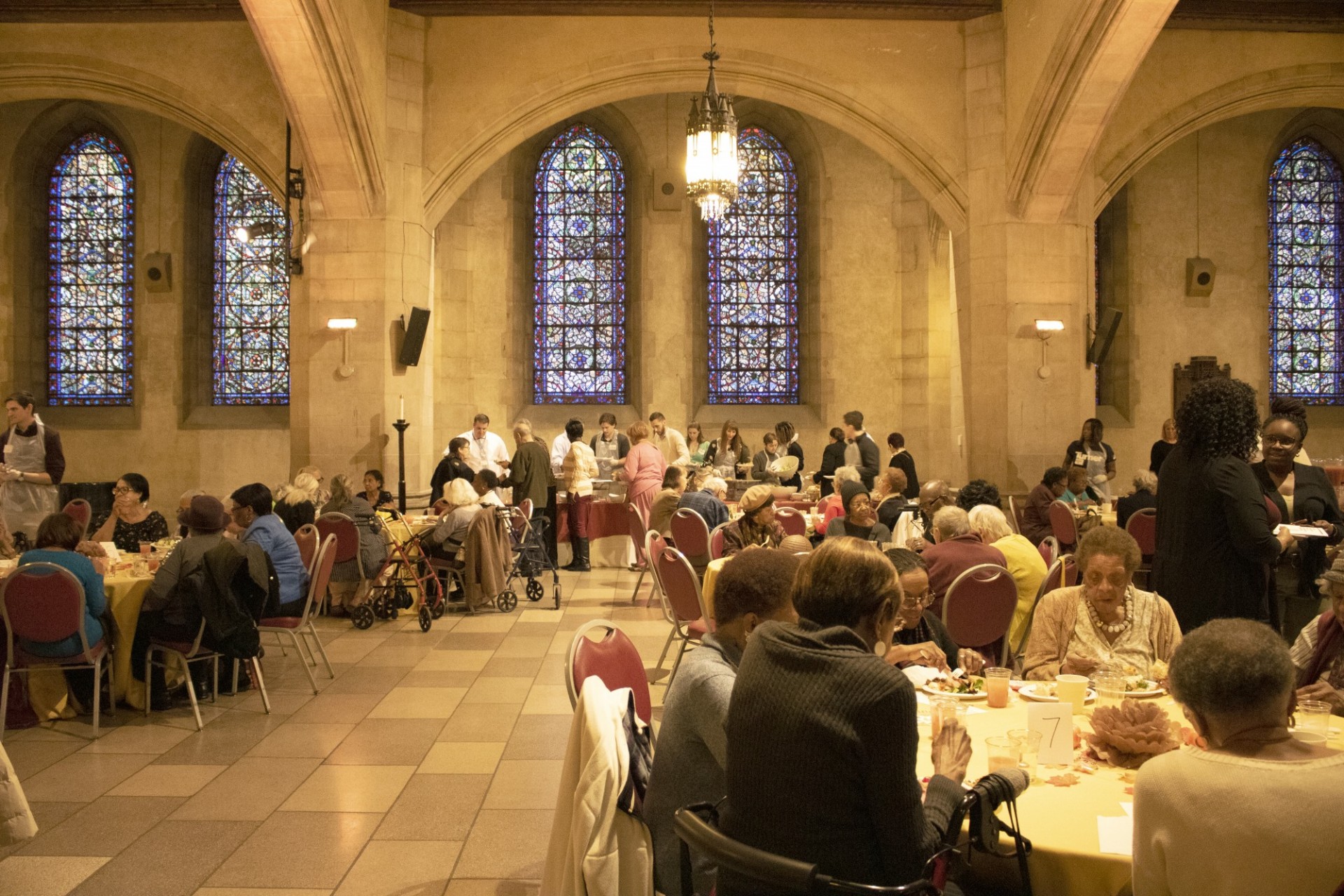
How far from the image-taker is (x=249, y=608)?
5145 millimetres

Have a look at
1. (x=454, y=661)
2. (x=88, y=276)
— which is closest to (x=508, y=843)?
(x=454, y=661)

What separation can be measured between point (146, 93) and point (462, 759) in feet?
26.8

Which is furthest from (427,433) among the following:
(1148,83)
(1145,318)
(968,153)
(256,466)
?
(1145,318)

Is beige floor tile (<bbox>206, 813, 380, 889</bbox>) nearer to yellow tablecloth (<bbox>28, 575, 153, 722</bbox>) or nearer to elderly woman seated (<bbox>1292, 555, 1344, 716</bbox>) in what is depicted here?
yellow tablecloth (<bbox>28, 575, 153, 722</bbox>)

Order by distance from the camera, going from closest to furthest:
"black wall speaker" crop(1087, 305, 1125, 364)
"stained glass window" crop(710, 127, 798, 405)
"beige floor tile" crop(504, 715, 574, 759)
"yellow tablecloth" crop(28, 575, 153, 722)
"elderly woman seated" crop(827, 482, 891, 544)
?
"beige floor tile" crop(504, 715, 574, 759)
"yellow tablecloth" crop(28, 575, 153, 722)
"elderly woman seated" crop(827, 482, 891, 544)
"black wall speaker" crop(1087, 305, 1125, 364)
"stained glass window" crop(710, 127, 798, 405)

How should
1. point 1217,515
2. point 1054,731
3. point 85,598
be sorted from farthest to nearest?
point 85,598 < point 1217,515 < point 1054,731

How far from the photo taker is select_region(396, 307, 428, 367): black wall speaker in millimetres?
10016

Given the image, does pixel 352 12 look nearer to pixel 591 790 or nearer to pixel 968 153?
pixel 968 153

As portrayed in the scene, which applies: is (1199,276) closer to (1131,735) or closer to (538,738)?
(538,738)

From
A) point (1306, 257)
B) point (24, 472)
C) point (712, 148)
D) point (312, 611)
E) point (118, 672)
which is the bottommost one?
point (118, 672)

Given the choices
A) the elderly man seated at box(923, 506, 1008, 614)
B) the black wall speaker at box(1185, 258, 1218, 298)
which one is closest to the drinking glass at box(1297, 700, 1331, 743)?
the elderly man seated at box(923, 506, 1008, 614)

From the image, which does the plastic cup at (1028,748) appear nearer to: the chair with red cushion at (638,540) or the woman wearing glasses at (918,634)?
the woman wearing glasses at (918,634)

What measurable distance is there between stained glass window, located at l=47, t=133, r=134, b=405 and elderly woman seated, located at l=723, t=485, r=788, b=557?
33.8 ft

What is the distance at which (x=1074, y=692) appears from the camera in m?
2.74
